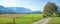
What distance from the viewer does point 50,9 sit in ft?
6.12

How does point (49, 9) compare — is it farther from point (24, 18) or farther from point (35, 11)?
point (24, 18)

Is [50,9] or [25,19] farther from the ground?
[50,9]

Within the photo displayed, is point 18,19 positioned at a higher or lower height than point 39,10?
lower

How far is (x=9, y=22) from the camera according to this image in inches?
72.4

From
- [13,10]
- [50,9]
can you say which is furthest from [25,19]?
[50,9]

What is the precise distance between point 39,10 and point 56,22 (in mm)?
337

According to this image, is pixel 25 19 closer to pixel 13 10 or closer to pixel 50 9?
pixel 13 10

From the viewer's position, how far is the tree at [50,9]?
6.11 feet

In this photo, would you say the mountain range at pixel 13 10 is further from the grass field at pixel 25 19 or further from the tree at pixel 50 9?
the tree at pixel 50 9

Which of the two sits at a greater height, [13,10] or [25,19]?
[13,10]

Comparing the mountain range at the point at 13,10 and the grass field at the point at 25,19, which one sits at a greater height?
the mountain range at the point at 13,10

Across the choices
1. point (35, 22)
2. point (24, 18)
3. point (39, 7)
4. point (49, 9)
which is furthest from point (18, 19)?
point (49, 9)

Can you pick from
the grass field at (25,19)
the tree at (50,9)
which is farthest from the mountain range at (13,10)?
the tree at (50,9)

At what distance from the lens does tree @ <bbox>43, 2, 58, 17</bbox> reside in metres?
1.86
